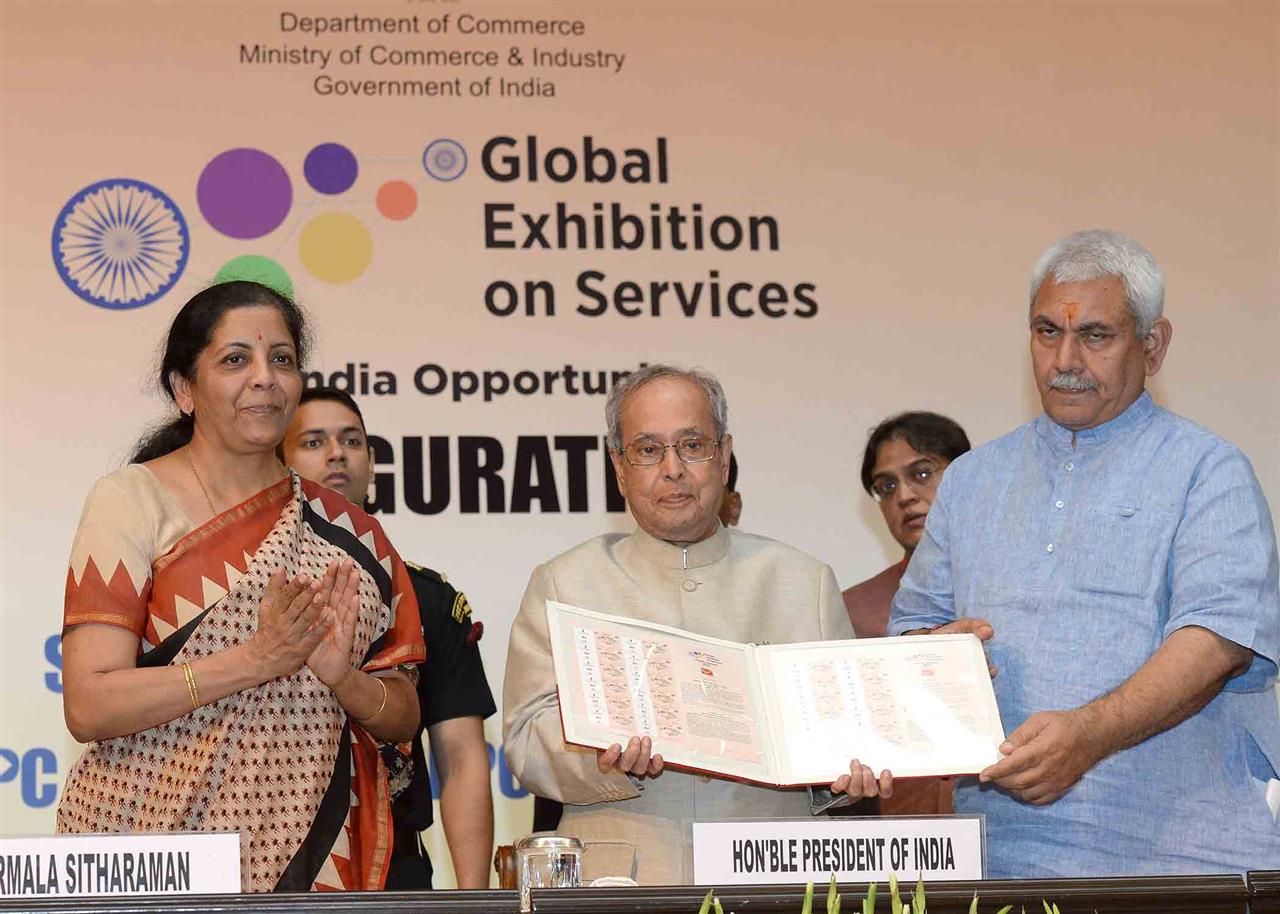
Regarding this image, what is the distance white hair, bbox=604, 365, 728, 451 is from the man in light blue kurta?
52 cm

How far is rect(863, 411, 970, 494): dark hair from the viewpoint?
4512 mm

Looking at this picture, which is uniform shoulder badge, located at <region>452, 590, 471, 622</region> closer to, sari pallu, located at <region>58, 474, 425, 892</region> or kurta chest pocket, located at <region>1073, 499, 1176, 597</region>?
sari pallu, located at <region>58, 474, 425, 892</region>

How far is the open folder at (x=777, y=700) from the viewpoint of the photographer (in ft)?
8.97

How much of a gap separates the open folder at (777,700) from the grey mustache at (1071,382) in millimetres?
511

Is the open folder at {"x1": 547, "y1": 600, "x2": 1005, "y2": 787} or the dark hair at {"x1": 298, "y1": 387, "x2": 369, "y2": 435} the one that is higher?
the dark hair at {"x1": 298, "y1": 387, "x2": 369, "y2": 435}

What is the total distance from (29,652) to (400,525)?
1.08 m

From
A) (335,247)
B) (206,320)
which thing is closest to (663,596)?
(206,320)

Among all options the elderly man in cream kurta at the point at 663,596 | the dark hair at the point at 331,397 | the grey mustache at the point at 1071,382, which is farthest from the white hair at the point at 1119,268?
the dark hair at the point at 331,397

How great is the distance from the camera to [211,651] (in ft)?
9.45

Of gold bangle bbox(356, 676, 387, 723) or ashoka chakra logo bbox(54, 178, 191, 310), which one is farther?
ashoka chakra logo bbox(54, 178, 191, 310)

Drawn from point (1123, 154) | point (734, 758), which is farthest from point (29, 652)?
point (1123, 154)

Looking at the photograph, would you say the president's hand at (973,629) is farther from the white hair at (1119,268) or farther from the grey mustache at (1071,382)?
the white hair at (1119,268)

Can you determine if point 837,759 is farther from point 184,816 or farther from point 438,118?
point 438,118

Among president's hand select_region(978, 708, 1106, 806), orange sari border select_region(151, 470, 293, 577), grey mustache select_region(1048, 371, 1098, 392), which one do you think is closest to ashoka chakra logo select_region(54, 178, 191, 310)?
orange sari border select_region(151, 470, 293, 577)
